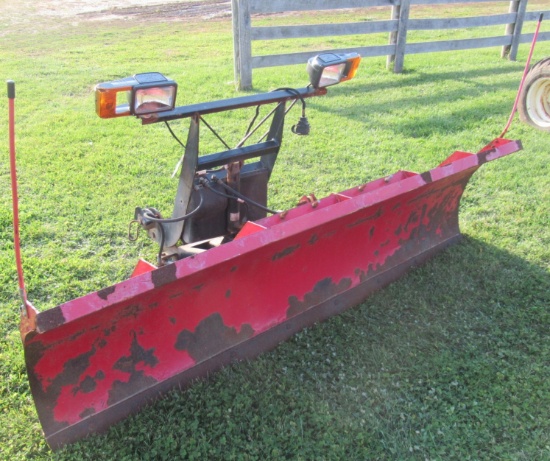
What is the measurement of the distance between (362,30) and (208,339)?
7.27 m

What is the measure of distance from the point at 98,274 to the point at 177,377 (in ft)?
4.17

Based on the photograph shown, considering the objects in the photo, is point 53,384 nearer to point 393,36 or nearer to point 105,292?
point 105,292

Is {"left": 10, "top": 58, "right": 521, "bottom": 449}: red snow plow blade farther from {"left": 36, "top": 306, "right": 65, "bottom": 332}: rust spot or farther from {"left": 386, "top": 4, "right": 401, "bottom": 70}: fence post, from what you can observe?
{"left": 386, "top": 4, "right": 401, "bottom": 70}: fence post

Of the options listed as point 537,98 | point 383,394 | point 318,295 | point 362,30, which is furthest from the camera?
point 362,30

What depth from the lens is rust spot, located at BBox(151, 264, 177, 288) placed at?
2260 mm

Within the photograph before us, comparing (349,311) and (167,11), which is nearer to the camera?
(349,311)

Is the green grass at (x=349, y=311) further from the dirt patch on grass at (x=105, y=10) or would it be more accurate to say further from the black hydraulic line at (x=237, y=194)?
the dirt patch on grass at (x=105, y=10)

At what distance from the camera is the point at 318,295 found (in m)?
3.26

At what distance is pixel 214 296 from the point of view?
277 centimetres

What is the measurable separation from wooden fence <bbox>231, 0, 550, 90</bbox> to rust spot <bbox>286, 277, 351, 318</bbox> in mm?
5169

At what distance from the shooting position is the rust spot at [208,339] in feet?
9.05

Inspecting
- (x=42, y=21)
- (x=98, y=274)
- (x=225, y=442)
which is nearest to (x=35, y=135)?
(x=98, y=274)

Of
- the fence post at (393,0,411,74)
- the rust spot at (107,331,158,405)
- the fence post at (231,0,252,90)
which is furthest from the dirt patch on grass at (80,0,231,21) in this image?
the rust spot at (107,331,158,405)

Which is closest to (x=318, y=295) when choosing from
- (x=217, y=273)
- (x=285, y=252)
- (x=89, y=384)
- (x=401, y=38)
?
(x=285, y=252)
